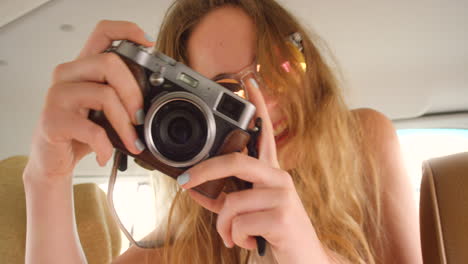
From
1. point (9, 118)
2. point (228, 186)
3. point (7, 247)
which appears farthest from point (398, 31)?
point (9, 118)

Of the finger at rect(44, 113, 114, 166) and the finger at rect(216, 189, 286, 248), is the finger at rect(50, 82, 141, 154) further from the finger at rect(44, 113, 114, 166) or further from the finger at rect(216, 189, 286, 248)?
the finger at rect(216, 189, 286, 248)

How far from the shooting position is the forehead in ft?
2.84

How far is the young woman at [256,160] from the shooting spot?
0.57 m

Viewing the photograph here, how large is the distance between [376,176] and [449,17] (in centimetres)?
80

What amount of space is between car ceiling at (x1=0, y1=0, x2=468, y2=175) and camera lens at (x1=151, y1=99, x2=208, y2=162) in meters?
0.79

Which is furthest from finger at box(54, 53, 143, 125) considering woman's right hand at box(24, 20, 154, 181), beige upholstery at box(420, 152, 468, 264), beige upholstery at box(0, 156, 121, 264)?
beige upholstery at box(0, 156, 121, 264)

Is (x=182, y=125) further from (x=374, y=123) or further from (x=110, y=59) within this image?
(x=374, y=123)

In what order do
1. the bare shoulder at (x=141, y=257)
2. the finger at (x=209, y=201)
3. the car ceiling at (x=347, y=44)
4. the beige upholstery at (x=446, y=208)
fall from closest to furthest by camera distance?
the beige upholstery at (x=446, y=208) < the finger at (x=209, y=201) < the bare shoulder at (x=141, y=257) < the car ceiling at (x=347, y=44)

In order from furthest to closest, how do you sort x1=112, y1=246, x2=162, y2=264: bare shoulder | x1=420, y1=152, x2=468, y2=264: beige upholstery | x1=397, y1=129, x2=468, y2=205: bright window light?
x1=397, y1=129, x2=468, y2=205: bright window light < x1=112, y1=246, x2=162, y2=264: bare shoulder < x1=420, y1=152, x2=468, y2=264: beige upholstery

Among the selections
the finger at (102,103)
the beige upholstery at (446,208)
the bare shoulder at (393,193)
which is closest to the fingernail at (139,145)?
the finger at (102,103)

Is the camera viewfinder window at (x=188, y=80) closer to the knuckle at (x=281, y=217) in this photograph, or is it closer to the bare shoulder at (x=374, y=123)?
the knuckle at (x=281, y=217)

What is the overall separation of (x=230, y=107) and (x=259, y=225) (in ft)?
0.66

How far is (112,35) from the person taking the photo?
690 millimetres

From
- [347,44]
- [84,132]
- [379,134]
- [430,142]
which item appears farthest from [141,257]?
[430,142]
